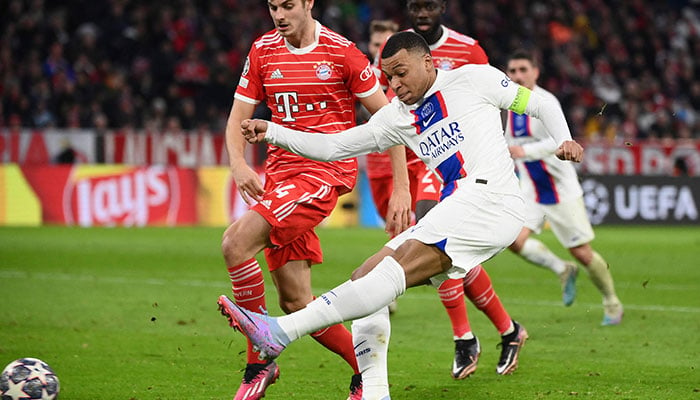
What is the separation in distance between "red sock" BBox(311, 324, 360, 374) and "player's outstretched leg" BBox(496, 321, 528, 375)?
4.23 feet

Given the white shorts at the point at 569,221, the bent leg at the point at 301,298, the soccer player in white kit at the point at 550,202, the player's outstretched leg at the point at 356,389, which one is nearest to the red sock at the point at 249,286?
the bent leg at the point at 301,298

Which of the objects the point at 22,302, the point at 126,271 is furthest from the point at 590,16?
the point at 22,302

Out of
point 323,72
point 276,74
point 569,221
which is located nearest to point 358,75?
point 323,72

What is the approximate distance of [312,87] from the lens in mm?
6109

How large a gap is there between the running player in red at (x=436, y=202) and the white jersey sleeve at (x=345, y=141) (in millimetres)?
1488

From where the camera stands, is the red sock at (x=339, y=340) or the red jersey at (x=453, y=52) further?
the red jersey at (x=453, y=52)

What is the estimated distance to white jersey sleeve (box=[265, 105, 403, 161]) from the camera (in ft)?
18.7

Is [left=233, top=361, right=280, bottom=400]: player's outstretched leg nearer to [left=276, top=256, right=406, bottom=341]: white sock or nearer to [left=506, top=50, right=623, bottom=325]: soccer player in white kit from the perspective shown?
[left=276, top=256, right=406, bottom=341]: white sock

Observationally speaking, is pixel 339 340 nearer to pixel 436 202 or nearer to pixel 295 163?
pixel 295 163

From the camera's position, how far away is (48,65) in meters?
21.3

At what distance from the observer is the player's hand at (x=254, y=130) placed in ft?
18.1

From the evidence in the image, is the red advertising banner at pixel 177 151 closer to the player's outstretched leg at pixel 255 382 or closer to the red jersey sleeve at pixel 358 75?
the red jersey sleeve at pixel 358 75

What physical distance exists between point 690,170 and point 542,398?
1746 cm

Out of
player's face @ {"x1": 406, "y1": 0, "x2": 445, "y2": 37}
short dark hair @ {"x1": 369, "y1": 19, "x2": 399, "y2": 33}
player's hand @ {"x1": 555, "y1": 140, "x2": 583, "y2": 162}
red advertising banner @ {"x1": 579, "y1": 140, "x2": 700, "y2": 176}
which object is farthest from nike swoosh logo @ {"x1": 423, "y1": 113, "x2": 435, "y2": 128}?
red advertising banner @ {"x1": 579, "y1": 140, "x2": 700, "y2": 176}
